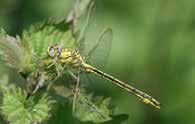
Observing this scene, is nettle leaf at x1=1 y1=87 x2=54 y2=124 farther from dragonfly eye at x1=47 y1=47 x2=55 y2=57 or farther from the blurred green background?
the blurred green background

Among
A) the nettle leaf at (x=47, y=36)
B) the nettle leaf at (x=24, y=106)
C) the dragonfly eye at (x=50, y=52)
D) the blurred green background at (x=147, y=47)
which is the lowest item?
the nettle leaf at (x=24, y=106)

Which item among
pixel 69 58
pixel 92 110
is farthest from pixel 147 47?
pixel 92 110

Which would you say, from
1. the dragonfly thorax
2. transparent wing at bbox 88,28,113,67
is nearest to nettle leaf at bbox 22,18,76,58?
the dragonfly thorax

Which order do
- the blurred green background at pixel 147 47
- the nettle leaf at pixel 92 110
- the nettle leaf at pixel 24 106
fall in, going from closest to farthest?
the nettle leaf at pixel 24 106, the nettle leaf at pixel 92 110, the blurred green background at pixel 147 47

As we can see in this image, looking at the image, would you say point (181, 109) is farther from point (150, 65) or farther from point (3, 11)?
point (3, 11)

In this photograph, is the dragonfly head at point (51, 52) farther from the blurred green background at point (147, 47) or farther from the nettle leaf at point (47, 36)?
the blurred green background at point (147, 47)

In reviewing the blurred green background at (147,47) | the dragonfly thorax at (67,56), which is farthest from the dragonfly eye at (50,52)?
the blurred green background at (147,47)
